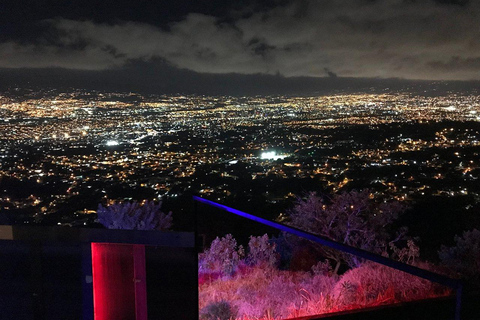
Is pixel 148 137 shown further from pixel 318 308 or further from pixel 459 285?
pixel 459 285

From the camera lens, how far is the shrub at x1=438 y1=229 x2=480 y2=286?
5.16 metres

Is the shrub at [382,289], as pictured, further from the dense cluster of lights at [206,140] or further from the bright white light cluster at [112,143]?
the bright white light cluster at [112,143]

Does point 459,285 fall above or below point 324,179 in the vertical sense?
above

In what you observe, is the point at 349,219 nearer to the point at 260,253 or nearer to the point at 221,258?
the point at 260,253

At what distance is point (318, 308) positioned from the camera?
3.45m

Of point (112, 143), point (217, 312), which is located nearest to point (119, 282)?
point (217, 312)

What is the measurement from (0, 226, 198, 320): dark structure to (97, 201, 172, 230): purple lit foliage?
6.10m

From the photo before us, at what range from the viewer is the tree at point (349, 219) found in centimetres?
832

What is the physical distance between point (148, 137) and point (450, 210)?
16501 millimetres

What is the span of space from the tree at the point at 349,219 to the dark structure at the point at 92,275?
19.5ft

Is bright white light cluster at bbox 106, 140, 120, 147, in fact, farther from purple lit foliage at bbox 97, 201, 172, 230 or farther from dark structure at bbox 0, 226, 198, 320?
dark structure at bbox 0, 226, 198, 320

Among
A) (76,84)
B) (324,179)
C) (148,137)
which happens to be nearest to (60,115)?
(76,84)

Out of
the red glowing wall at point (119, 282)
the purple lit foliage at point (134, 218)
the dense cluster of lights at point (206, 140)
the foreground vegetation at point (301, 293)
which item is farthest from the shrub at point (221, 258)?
the dense cluster of lights at point (206, 140)

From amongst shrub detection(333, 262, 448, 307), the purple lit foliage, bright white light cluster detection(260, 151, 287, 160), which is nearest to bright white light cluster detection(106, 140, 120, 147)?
bright white light cluster detection(260, 151, 287, 160)
